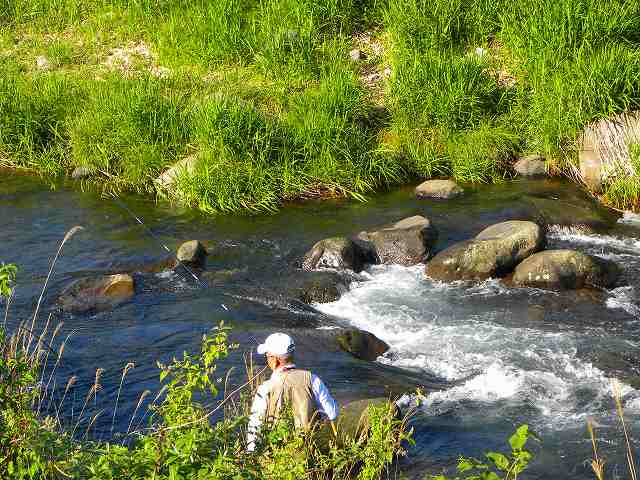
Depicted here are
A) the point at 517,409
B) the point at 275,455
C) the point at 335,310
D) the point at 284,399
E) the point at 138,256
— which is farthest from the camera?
the point at 138,256

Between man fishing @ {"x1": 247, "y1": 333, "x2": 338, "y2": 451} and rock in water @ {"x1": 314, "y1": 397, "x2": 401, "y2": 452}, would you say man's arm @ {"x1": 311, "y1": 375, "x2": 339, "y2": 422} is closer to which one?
man fishing @ {"x1": 247, "y1": 333, "x2": 338, "y2": 451}

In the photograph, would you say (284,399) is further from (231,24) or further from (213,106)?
(231,24)

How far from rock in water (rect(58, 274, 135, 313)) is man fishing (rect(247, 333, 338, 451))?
4823 millimetres

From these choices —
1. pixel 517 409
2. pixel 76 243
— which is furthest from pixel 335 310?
pixel 76 243

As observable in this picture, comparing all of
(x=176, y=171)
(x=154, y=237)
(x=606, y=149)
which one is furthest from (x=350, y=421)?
(x=606, y=149)

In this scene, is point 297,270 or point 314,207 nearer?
point 297,270

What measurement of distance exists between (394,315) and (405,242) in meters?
1.78

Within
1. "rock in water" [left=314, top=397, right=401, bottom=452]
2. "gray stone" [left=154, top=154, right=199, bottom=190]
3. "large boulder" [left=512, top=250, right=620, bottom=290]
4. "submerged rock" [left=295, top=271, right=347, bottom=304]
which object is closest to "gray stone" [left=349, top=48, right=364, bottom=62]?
"gray stone" [left=154, top=154, right=199, bottom=190]

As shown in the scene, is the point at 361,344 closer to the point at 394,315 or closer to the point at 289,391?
the point at 394,315

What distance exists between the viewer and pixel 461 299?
10898mm

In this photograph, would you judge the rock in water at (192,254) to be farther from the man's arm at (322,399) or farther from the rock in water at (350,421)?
the man's arm at (322,399)

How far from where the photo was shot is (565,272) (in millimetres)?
11016

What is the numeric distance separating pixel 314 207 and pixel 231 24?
5.40m

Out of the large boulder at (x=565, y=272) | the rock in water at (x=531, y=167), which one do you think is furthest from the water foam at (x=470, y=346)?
the rock in water at (x=531, y=167)
